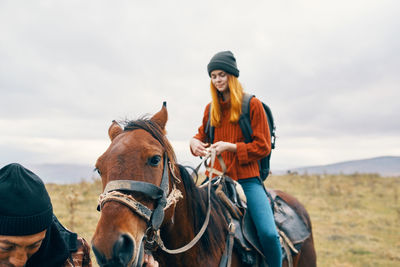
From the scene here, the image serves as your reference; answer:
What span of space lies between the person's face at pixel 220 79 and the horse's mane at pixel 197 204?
1.13m

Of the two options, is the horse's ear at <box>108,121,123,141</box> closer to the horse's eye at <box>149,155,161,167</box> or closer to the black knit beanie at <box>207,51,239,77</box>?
the horse's eye at <box>149,155,161,167</box>

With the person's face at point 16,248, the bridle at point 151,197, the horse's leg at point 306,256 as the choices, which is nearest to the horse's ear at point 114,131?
the bridle at point 151,197

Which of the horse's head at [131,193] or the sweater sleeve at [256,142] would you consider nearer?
the horse's head at [131,193]

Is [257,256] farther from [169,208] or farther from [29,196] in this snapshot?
[29,196]

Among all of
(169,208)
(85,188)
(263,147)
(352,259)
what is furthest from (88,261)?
(85,188)

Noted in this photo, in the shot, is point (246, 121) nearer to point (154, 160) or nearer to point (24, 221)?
point (154, 160)

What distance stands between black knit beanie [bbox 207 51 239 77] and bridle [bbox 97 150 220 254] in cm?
141

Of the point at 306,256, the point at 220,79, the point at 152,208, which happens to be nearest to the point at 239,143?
the point at 220,79

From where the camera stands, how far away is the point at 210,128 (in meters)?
3.48

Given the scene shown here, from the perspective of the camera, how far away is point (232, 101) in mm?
3205

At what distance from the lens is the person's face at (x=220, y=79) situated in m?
3.27

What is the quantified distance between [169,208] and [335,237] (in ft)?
31.3

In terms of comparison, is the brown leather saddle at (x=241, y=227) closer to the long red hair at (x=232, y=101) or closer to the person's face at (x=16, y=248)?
the long red hair at (x=232, y=101)

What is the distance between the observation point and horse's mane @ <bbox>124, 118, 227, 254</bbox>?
2252 mm
